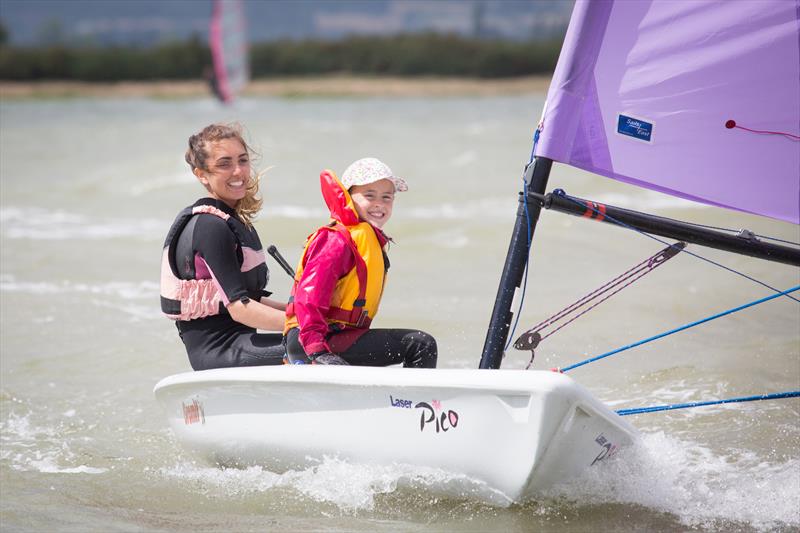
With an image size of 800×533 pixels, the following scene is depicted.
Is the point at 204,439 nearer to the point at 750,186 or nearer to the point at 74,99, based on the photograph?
the point at 750,186

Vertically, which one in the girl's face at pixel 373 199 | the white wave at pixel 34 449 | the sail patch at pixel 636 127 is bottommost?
the white wave at pixel 34 449

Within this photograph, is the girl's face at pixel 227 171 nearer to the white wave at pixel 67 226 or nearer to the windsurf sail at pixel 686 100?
the windsurf sail at pixel 686 100

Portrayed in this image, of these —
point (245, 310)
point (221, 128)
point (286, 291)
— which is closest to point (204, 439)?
point (245, 310)

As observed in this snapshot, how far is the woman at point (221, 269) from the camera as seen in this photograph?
299 cm

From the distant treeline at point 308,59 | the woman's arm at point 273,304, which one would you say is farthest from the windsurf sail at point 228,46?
the woman's arm at point 273,304

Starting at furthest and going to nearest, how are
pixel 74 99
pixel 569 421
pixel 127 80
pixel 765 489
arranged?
pixel 127 80, pixel 74 99, pixel 765 489, pixel 569 421

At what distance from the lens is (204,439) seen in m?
3.06

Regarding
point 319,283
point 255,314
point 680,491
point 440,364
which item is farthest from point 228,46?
point 680,491

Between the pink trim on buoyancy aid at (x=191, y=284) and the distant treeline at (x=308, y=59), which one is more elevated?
the distant treeline at (x=308, y=59)

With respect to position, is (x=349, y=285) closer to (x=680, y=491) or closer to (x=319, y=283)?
(x=319, y=283)

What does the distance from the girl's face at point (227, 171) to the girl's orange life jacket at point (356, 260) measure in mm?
396

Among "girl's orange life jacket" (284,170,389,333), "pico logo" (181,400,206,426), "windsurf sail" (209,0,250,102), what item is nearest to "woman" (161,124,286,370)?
"pico logo" (181,400,206,426)

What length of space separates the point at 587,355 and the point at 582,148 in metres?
1.91

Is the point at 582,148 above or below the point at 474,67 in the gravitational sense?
below
